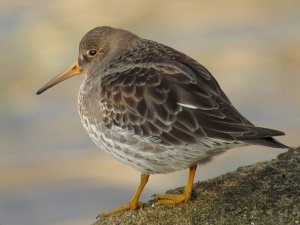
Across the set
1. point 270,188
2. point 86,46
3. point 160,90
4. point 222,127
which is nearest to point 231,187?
point 270,188

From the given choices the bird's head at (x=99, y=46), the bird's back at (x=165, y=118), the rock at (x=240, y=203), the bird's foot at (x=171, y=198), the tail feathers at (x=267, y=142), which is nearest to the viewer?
the tail feathers at (x=267, y=142)

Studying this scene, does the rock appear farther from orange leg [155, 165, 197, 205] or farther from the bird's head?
the bird's head

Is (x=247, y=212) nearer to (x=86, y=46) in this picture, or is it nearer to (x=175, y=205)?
(x=175, y=205)

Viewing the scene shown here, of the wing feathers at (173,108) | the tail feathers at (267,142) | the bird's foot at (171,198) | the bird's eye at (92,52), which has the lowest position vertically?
the bird's foot at (171,198)

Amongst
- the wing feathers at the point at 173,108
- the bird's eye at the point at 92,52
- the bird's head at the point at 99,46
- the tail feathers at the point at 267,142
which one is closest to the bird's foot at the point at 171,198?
the wing feathers at the point at 173,108

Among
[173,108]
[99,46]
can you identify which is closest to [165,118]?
[173,108]

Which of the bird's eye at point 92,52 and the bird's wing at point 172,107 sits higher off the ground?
the bird's eye at point 92,52

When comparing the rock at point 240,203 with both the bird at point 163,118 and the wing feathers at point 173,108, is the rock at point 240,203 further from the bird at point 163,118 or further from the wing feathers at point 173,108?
the wing feathers at point 173,108
